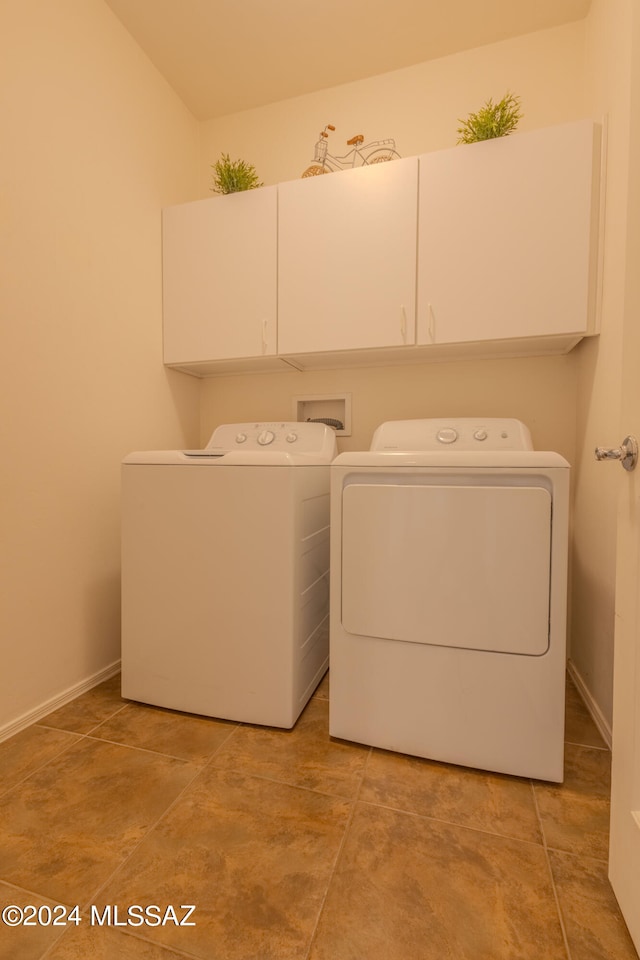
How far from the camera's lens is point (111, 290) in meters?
1.65

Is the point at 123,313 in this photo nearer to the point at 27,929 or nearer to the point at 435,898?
the point at 27,929

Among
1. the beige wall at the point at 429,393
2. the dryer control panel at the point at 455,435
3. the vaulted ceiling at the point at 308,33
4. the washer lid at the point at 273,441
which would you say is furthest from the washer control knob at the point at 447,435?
the vaulted ceiling at the point at 308,33

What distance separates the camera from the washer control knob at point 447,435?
1.58 m

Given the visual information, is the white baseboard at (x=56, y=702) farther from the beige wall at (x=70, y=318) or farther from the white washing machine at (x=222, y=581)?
the white washing machine at (x=222, y=581)

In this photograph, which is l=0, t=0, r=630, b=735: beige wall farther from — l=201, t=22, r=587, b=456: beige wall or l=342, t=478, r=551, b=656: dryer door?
l=342, t=478, r=551, b=656: dryer door

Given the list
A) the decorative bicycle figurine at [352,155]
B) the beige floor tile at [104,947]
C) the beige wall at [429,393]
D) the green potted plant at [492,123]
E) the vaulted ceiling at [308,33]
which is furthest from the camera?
the decorative bicycle figurine at [352,155]

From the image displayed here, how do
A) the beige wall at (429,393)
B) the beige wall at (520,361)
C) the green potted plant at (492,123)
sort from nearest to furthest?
the beige wall at (520,361), the green potted plant at (492,123), the beige wall at (429,393)

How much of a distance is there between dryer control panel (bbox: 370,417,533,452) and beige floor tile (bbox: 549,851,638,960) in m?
1.13

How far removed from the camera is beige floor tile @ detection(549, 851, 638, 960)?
27.6 inches

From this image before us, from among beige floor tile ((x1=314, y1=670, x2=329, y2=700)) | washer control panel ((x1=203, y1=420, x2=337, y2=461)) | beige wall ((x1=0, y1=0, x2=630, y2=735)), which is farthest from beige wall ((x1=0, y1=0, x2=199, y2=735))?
beige floor tile ((x1=314, y1=670, x2=329, y2=700))

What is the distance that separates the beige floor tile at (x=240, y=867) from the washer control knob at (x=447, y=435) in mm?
1167

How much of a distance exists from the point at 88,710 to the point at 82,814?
50 centimetres

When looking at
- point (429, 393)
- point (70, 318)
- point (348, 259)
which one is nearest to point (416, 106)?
point (348, 259)

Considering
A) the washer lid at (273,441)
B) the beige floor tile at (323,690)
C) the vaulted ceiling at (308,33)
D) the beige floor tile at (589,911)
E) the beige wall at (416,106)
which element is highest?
the vaulted ceiling at (308,33)
